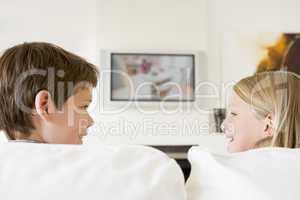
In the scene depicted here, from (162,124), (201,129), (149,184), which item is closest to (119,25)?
(162,124)

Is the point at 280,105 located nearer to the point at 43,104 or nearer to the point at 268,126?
the point at 268,126

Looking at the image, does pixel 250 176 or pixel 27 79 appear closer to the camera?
pixel 250 176

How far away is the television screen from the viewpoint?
3.52 m

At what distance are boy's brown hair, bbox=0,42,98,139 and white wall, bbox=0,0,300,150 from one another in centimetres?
241

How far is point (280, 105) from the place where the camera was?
1078 millimetres

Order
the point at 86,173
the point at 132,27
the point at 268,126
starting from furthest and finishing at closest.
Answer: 1. the point at 132,27
2. the point at 268,126
3. the point at 86,173

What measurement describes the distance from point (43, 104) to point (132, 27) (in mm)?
2630

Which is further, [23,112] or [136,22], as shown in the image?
[136,22]


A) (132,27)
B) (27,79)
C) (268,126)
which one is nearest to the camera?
(27,79)

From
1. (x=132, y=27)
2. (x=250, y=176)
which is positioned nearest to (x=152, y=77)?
(x=132, y=27)

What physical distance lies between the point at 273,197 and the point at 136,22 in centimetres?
299

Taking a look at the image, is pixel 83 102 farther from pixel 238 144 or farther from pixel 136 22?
pixel 136 22

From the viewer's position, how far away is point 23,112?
40.3 inches

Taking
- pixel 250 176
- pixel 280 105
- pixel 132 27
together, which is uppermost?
pixel 132 27
